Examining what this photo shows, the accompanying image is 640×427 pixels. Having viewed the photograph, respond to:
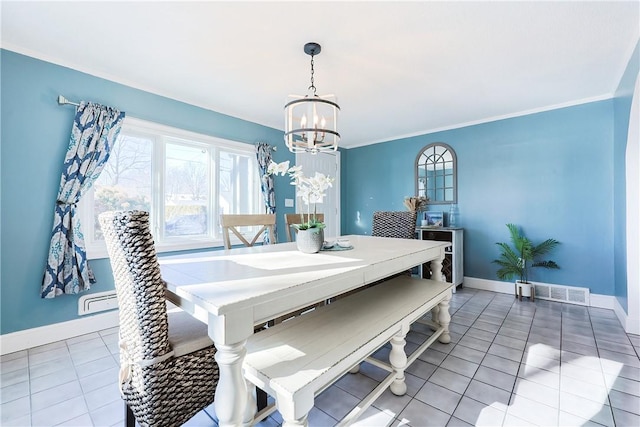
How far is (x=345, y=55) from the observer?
2.27 m

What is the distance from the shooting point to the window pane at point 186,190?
10.5 feet

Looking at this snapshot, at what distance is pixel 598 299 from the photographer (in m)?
3.20

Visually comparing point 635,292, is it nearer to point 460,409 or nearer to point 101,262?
point 460,409

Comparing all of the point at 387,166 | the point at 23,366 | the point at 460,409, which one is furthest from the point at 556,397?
the point at 387,166

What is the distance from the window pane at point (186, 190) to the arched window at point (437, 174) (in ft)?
10.6

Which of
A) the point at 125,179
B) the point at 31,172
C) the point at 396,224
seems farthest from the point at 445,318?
the point at 31,172

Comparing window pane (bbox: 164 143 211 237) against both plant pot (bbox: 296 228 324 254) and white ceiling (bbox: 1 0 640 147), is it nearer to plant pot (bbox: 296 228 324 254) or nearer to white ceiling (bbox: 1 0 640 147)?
white ceiling (bbox: 1 0 640 147)

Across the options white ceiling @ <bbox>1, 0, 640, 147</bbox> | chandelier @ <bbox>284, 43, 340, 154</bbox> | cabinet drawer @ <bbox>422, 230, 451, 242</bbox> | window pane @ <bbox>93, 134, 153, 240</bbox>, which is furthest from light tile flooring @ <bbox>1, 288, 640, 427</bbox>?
white ceiling @ <bbox>1, 0, 640, 147</bbox>

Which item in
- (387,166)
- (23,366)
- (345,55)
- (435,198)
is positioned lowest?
(23,366)

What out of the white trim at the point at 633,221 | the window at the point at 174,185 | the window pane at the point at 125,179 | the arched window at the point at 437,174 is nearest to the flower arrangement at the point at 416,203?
the arched window at the point at 437,174

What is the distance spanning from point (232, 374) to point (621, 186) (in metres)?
3.85

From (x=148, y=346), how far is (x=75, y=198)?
7.05 ft

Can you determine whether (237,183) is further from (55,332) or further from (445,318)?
(445,318)

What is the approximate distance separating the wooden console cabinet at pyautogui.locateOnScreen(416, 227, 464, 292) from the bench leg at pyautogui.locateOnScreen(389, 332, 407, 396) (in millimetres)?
2491
